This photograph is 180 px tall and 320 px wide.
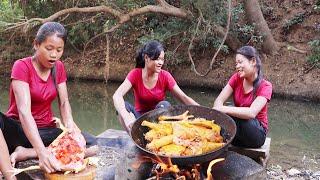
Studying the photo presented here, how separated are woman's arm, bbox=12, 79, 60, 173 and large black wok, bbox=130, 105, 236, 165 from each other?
665 millimetres

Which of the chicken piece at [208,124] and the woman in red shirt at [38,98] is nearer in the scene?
the woman in red shirt at [38,98]

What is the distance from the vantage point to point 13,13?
11.5m

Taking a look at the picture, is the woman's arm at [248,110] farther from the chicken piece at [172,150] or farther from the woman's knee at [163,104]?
the chicken piece at [172,150]

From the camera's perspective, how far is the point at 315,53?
10.5 m

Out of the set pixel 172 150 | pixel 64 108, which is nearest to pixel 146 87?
pixel 64 108

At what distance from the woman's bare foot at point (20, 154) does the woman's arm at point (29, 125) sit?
305mm

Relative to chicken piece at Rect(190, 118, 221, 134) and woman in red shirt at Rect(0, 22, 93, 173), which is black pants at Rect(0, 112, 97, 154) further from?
chicken piece at Rect(190, 118, 221, 134)

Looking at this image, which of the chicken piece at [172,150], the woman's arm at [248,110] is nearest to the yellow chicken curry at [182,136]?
the chicken piece at [172,150]

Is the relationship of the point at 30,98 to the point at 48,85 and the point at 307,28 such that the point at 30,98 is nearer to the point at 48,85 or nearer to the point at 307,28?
the point at 48,85

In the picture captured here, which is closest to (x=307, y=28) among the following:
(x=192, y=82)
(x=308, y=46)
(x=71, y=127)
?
(x=308, y=46)

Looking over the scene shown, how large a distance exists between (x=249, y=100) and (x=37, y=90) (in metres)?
1.99

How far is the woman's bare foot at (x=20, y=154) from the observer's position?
11.4 ft

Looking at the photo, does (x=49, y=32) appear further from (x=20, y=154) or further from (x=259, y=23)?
(x=259, y=23)

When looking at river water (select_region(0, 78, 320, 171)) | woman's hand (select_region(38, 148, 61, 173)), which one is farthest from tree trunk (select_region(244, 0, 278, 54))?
woman's hand (select_region(38, 148, 61, 173))
